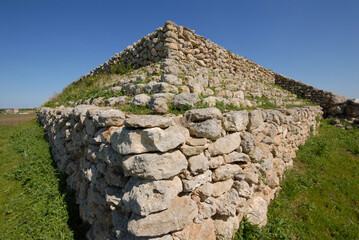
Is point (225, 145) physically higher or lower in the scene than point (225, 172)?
higher

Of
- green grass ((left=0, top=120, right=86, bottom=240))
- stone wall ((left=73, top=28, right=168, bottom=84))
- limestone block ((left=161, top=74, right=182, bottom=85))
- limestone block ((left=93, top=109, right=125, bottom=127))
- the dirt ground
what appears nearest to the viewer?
limestone block ((left=93, top=109, right=125, bottom=127))

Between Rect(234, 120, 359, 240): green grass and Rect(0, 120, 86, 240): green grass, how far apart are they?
3.51 m

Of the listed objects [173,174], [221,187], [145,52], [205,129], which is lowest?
[221,187]

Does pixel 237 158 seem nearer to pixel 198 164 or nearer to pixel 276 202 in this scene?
pixel 198 164

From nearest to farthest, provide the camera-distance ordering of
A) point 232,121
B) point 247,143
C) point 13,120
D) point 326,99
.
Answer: point 232,121, point 247,143, point 326,99, point 13,120

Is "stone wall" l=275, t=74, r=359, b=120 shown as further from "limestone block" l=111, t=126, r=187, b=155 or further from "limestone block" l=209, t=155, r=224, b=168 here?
"limestone block" l=111, t=126, r=187, b=155

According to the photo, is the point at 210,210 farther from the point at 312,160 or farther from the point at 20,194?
the point at 312,160

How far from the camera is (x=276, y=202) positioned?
12.8ft

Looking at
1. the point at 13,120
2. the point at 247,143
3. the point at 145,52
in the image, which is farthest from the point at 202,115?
the point at 13,120

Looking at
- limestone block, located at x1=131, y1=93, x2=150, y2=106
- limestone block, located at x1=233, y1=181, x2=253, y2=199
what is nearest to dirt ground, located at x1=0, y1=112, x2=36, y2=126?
limestone block, located at x1=131, y1=93, x2=150, y2=106

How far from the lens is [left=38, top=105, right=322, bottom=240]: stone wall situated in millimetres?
1964

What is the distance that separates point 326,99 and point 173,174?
51.0 ft

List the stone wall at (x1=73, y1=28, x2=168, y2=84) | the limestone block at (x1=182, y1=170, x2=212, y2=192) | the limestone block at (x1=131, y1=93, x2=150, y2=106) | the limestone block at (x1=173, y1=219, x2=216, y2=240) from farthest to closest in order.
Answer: the stone wall at (x1=73, y1=28, x2=168, y2=84) → the limestone block at (x1=131, y1=93, x2=150, y2=106) → the limestone block at (x1=182, y1=170, x2=212, y2=192) → the limestone block at (x1=173, y1=219, x2=216, y2=240)

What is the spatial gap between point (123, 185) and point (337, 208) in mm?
5148
